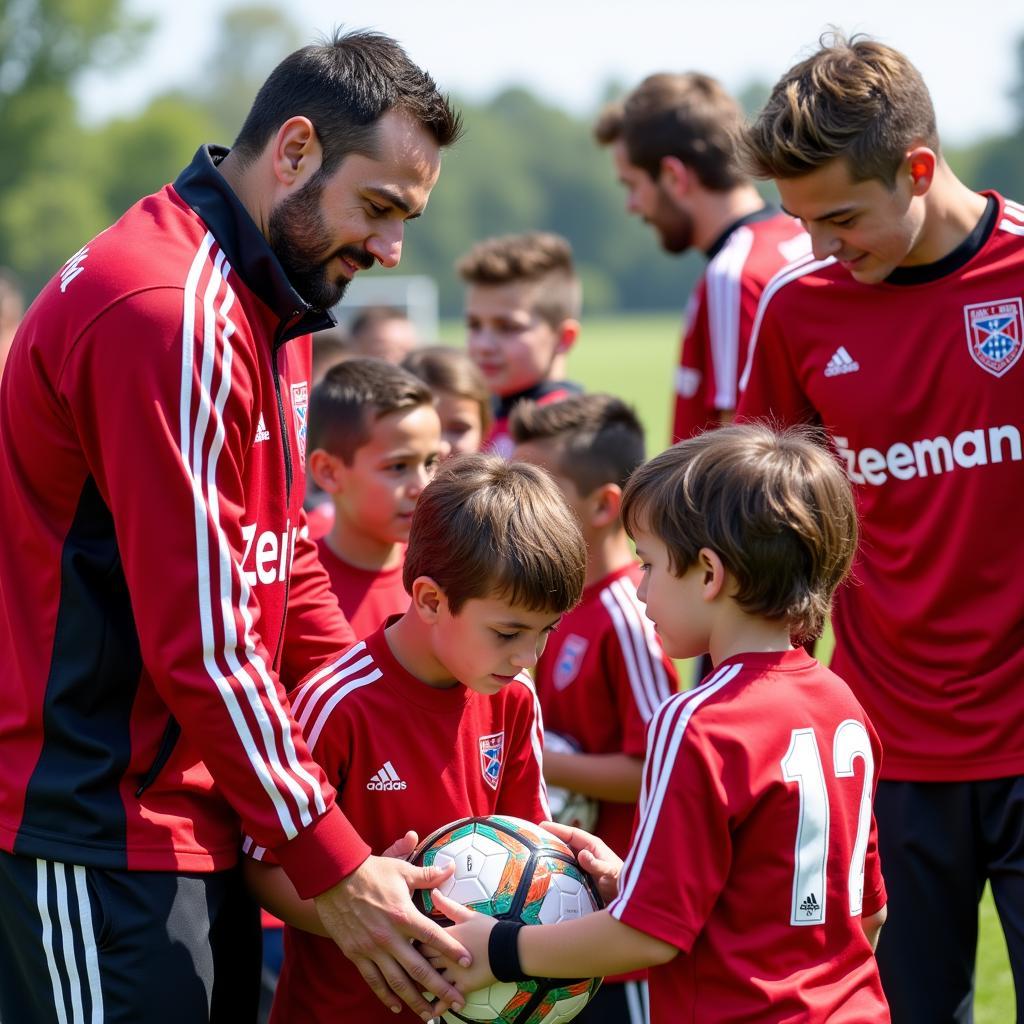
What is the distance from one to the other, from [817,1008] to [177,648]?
1417mm

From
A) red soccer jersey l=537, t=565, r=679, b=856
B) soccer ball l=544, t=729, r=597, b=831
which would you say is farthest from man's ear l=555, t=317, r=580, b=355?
soccer ball l=544, t=729, r=597, b=831

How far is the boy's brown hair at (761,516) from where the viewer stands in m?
2.87

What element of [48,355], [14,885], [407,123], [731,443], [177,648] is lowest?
[14,885]

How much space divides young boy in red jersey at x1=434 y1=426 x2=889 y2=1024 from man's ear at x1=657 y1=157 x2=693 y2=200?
11.9 feet

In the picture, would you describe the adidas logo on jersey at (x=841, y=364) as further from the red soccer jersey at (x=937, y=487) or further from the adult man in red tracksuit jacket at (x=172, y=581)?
the adult man in red tracksuit jacket at (x=172, y=581)

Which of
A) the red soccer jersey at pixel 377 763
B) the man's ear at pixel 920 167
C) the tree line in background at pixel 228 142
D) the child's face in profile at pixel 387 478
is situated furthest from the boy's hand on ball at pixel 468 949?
the tree line in background at pixel 228 142

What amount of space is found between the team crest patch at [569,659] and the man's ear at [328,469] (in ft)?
3.24

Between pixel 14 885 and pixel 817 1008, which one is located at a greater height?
pixel 14 885

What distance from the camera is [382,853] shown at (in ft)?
10.7

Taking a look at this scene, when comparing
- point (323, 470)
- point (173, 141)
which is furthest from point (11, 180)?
point (323, 470)

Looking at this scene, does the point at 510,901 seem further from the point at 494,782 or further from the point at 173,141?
the point at 173,141

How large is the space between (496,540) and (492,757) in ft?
1.82

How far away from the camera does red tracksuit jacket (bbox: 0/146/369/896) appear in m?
2.75

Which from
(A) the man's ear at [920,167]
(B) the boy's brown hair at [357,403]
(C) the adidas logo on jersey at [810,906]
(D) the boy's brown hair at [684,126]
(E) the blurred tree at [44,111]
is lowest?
(C) the adidas logo on jersey at [810,906]
